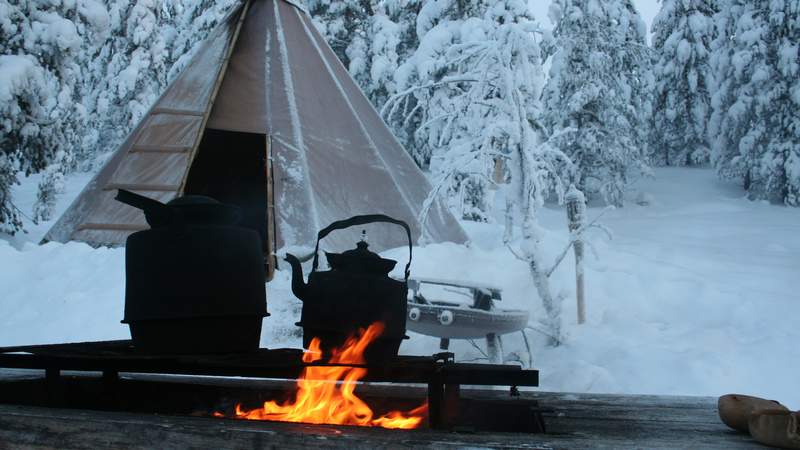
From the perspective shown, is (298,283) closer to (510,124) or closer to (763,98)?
(510,124)

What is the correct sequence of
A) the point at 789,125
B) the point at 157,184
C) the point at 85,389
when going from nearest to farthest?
the point at 85,389 < the point at 157,184 < the point at 789,125

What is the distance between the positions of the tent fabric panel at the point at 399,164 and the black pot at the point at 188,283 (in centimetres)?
591

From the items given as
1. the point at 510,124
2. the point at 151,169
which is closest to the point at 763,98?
the point at 510,124

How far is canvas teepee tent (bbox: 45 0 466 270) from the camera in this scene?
7645 mm

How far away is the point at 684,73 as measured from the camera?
21.5 m

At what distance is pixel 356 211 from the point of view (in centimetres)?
780

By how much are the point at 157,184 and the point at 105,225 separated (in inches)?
28.8

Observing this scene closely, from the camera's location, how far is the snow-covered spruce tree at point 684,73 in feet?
68.8

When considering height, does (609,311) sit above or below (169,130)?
below

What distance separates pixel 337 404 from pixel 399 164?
6592 mm

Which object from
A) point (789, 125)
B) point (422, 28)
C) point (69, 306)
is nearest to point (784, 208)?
point (789, 125)

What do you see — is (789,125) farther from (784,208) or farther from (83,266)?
(83,266)

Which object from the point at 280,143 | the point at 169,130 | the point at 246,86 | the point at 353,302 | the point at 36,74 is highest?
the point at 36,74

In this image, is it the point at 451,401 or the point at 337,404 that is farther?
the point at 337,404
